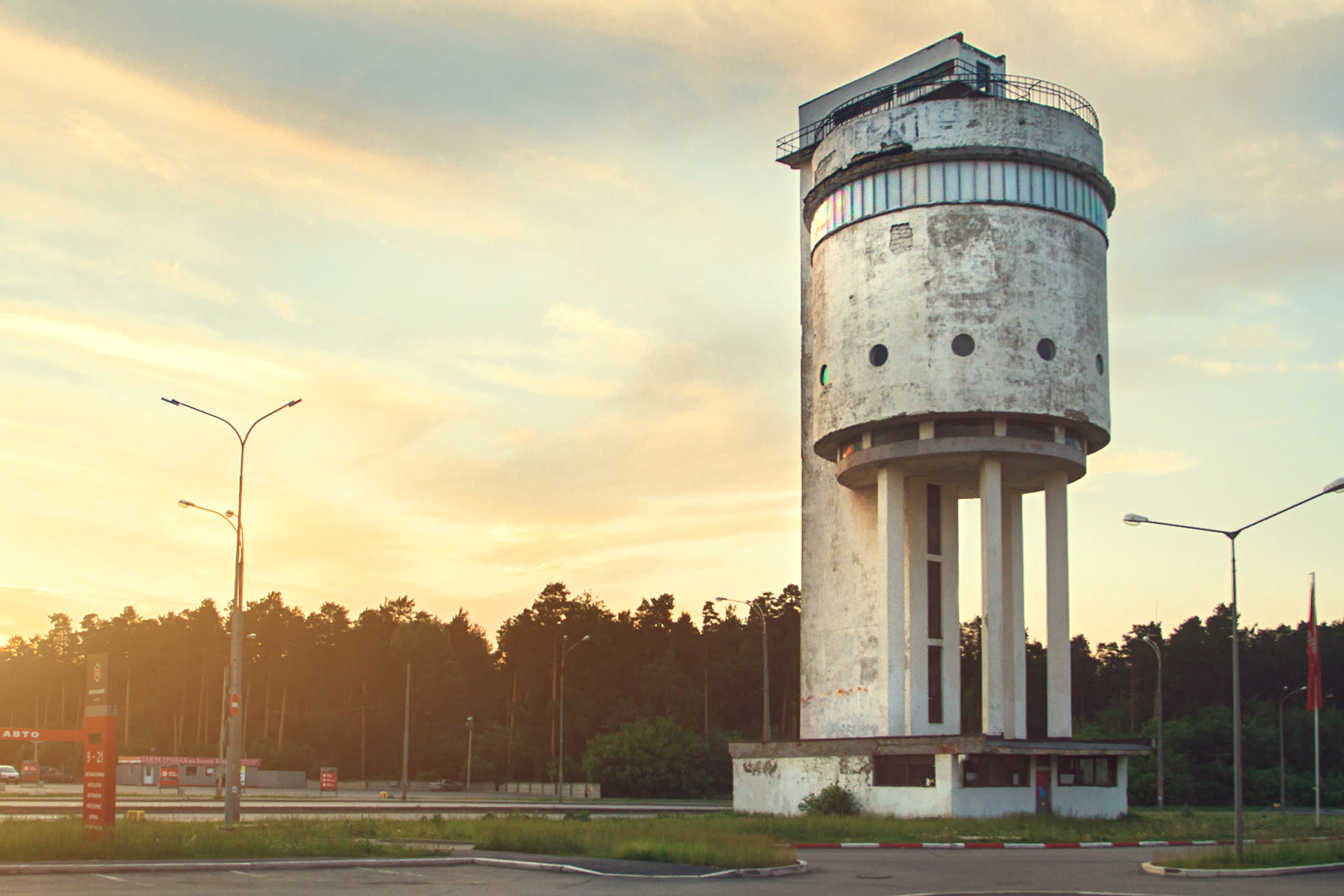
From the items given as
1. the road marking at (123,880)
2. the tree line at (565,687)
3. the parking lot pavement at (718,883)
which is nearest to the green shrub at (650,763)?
the tree line at (565,687)

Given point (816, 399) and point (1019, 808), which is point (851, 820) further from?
point (816, 399)

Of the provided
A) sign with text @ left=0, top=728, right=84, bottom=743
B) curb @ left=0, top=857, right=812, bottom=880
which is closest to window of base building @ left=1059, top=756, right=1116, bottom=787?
curb @ left=0, top=857, right=812, bottom=880

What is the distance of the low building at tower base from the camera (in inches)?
1638

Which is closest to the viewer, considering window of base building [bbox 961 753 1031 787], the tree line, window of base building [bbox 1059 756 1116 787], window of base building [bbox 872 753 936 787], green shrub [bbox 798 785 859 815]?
window of base building [bbox 961 753 1031 787]

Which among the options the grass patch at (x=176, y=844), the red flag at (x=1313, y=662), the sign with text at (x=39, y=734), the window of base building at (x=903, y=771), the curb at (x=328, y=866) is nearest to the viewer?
the curb at (x=328, y=866)

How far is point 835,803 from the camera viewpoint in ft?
145

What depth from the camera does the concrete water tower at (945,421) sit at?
43688 mm

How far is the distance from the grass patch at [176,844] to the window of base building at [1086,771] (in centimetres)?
2659

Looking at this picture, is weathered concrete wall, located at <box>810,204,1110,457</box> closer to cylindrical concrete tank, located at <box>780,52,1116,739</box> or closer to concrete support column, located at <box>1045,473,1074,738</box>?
cylindrical concrete tank, located at <box>780,52,1116,739</box>

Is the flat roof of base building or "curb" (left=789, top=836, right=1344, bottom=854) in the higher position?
the flat roof of base building

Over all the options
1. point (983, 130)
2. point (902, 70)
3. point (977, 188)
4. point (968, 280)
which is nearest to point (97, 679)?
point (968, 280)

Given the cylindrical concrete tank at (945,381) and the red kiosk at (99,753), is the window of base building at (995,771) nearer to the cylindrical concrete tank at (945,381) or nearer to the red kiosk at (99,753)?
the cylindrical concrete tank at (945,381)

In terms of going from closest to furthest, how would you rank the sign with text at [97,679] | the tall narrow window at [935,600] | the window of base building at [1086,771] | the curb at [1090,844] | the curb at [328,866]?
the curb at [328,866] < the sign with text at [97,679] < the curb at [1090,844] < the window of base building at [1086,771] < the tall narrow window at [935,600]

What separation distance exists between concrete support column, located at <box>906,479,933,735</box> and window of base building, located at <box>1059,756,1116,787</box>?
4893mm
